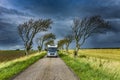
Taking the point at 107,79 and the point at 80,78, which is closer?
the point at 107,79

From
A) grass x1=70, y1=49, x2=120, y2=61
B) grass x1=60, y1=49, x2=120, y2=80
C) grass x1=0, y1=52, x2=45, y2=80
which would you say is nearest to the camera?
grass x1=60, y1=49, x2=120, y2=80

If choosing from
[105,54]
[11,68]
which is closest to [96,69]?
[11,68]

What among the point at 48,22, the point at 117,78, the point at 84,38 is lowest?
the point at 117,78

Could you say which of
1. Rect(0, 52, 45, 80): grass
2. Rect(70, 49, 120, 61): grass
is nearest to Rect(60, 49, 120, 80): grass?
Rect(0, 52, 45, 80): grass

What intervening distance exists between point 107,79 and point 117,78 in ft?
2.78

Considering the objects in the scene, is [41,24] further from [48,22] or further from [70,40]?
[70,40]

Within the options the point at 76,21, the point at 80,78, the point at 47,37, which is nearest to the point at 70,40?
the point at 47,37

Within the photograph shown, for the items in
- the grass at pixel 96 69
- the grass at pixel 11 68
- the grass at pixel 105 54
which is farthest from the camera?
the grass at pixel 105 54

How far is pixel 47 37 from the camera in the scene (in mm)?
123000

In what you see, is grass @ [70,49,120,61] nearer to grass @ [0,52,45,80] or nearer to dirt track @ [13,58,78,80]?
grass @ [0,52,45,80]

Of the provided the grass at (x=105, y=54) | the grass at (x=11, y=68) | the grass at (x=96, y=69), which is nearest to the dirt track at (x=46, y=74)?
the grass at (x=11, y=68)

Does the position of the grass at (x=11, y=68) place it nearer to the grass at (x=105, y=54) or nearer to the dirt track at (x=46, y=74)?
the dirt track at (x=46, y=74)

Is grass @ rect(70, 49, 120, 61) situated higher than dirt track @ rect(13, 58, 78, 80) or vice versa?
grass @ rect(70, 49, 120, 61)

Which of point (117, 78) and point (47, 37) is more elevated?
point (47, 37)
